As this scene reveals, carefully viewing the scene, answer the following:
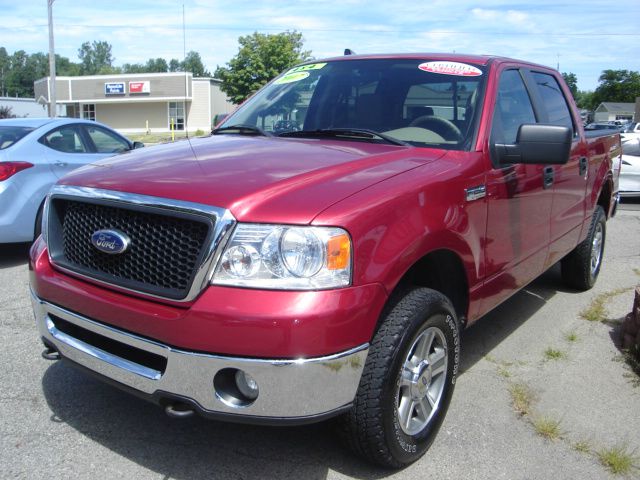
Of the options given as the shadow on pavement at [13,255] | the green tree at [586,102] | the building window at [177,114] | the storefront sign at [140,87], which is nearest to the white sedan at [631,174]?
the shadow on pavement at [13,255]

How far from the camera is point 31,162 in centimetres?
662

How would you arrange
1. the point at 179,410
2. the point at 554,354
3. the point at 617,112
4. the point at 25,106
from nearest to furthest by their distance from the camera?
the point at 179,410, the point at 554,354, the point at 25,106, the point at 617,112

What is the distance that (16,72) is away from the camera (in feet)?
449

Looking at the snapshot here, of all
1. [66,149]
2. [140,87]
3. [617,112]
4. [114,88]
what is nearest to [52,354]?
[66,149]

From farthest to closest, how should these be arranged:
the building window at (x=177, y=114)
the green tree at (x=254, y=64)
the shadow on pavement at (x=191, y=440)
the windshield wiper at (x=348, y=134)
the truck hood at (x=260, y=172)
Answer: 1. the building window at (x=177, y=114)
2. the green tree at (x=254, y=64)
3. the windshield wiper at (x=348, y=134)
4. the shadow on pavement at (x=191, y=440)
5. the truck hood at (x=260, y=172)

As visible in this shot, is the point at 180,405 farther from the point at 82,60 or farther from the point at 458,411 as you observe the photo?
the point at 82,60

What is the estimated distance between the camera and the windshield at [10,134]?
6.66 m

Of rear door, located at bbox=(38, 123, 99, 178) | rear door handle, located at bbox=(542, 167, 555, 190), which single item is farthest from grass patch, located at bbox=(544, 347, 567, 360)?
rear door, located at bbox=(38, 123, 99, 178)

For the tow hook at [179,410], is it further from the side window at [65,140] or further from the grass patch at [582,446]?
the side window at [65,140]

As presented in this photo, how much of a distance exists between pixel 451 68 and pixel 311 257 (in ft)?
6.71

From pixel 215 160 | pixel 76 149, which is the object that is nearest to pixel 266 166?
pixel 215 160

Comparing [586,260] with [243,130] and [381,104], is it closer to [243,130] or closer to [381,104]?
[381,104]

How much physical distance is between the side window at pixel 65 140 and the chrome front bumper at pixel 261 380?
16.7ft

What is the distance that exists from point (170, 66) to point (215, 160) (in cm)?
16369
